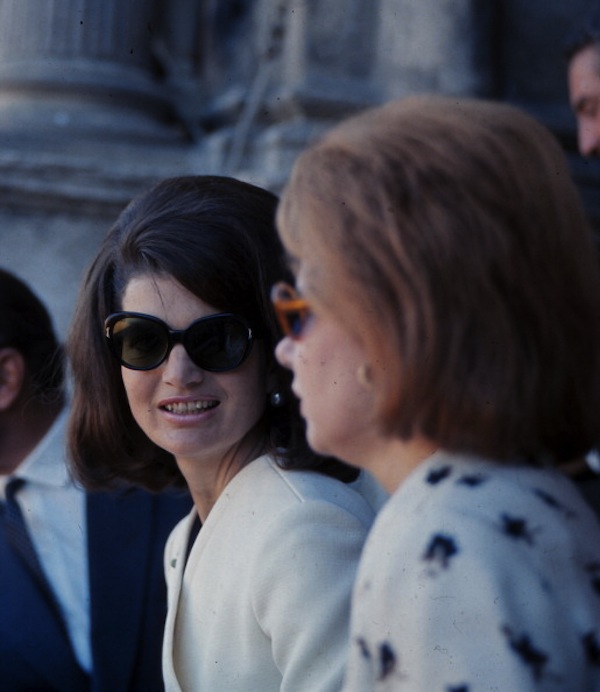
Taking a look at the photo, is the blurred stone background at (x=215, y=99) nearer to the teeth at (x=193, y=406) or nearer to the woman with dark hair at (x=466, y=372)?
the teeth at (x=193, y=406)

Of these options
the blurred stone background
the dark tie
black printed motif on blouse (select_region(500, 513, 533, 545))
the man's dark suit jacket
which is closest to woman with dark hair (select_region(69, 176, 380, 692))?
the man's dark suit jacket

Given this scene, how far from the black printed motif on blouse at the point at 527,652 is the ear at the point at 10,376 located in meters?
2.55

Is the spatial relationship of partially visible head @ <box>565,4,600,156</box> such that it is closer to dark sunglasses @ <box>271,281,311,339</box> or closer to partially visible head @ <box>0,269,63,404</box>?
partially visible head @ <box>0,269,63,404</box>

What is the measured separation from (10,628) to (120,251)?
46.1 inches

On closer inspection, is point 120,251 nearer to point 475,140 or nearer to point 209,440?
point 209,440

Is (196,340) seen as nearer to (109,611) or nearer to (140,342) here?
(140,342)

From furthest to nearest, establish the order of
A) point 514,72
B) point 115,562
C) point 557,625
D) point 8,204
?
1. point 514,72
2. point 8,204
3. point 115,562
4. point 557,625

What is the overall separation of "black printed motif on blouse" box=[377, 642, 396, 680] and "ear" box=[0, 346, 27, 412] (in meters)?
2.42

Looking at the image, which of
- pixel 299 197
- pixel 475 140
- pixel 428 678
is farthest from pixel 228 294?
pixel 428 678

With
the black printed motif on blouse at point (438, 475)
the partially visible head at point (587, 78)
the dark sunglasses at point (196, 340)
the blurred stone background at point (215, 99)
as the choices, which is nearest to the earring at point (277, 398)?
the dark sunglasses at point (196, 340)

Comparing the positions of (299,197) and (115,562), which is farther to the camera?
(115,562)

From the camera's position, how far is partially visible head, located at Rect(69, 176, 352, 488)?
215cm

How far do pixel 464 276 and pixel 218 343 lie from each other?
93cm

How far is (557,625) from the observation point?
3.96 feet
